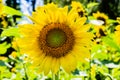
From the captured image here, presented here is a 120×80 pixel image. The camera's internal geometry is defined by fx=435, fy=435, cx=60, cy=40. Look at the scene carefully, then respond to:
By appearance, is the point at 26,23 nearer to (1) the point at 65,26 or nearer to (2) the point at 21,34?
(2) the point at 21,34

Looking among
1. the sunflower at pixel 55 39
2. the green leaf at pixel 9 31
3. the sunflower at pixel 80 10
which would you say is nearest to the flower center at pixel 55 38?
the sunflower at pixel 55 39

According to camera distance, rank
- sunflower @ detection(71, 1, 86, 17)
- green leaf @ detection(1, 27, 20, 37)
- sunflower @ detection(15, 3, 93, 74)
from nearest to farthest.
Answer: green leaf @ detection(1, 27, 20, 37) → sunflower @ detection(15, 3, 93, 74) → sunflower @ detection(71, 1, 86, 17)

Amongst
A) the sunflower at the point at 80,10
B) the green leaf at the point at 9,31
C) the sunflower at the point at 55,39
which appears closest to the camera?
the green leaf at the point at 9,31

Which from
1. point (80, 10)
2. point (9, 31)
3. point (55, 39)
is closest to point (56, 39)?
point (55, 39)

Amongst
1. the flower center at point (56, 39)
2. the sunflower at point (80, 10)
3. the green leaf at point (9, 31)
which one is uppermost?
the green leaf at point (9, 31)

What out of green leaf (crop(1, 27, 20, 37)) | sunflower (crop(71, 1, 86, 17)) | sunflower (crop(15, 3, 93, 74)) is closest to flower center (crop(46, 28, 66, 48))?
sunflower (crop(15, 3, 93, 74))

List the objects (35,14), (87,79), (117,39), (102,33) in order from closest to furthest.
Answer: (35,14) < (117,39) < (87,79) < (102,33)

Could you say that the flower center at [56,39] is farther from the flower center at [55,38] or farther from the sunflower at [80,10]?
the sunflower at [80,10]

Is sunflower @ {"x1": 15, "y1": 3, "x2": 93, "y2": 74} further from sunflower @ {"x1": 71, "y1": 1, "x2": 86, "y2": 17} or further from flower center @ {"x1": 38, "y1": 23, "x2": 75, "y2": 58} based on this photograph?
sunflower @ {"x1": 71, "y1": 1, "x2": 86, "y2": 17}

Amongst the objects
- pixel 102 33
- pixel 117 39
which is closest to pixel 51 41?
pixel 117 39
